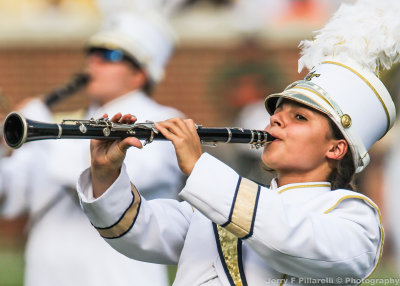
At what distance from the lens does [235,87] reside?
12.6 meters

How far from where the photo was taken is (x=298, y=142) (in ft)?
11.6

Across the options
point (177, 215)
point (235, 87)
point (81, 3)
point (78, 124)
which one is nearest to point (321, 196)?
point (177, 215)

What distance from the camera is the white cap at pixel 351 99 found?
357 centimetres

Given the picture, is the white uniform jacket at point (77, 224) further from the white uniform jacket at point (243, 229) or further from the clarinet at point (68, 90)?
the white uniform jacket at point (243, 229)

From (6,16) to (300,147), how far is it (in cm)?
1045

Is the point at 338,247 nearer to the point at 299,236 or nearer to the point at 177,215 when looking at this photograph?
the point at 299,236

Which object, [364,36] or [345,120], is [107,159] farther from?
[364,36]

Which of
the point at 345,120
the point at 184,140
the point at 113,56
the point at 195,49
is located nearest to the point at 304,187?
the point at 345,120

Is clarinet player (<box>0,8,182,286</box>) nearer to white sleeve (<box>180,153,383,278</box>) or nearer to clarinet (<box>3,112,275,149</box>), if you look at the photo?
clarinet (<box>3,112,275,149</box>)

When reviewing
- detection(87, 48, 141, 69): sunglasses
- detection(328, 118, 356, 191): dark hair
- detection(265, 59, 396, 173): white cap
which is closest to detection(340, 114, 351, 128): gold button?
detection(265, 59, 396, 173): white cap

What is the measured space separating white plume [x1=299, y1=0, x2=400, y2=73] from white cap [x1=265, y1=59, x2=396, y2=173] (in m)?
0.06

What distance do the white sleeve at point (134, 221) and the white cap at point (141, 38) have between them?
2.67 meters

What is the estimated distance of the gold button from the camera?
11.7ft

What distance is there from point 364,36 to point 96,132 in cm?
114
